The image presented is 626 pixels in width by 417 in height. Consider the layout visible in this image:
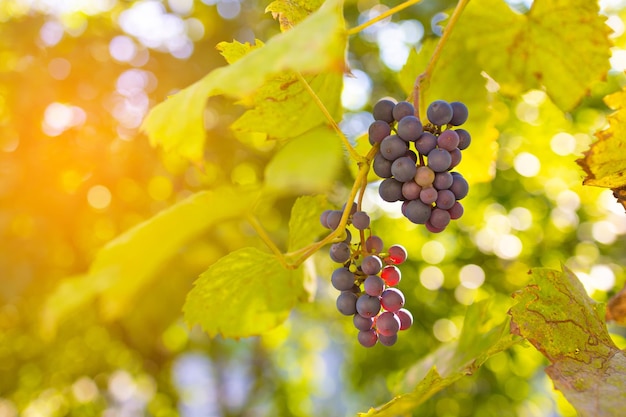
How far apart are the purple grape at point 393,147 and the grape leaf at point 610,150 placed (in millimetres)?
141

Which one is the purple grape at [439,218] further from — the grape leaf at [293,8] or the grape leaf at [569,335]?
the grape leaf at [293,8]

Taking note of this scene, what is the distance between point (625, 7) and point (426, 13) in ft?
1.70

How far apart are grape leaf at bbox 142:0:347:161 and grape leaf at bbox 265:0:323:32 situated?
0.13 m

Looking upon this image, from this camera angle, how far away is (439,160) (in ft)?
1.65

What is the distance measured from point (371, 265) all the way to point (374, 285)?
2 centimetres

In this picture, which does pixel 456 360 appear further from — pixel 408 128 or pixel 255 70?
pixel 255 70

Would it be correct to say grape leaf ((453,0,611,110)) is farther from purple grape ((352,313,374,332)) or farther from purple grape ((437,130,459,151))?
purple grape ((352,313,374,332))

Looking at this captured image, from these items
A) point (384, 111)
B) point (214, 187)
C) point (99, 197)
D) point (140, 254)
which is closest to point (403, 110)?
point (384, 111)

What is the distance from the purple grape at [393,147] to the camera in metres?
0.49

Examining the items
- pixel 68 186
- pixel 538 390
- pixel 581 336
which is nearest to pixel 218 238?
pixel 68 186

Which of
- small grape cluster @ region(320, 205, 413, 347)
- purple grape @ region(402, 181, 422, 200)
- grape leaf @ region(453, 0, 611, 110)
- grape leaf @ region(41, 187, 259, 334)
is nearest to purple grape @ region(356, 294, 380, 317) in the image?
small grape cluster @ region(320, 205, 413, 347)

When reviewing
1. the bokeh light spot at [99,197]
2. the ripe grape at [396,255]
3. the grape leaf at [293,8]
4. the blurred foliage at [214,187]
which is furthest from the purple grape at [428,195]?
the bokeh light spot at [99,197]

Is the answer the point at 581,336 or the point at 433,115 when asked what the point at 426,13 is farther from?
the point at 581,336

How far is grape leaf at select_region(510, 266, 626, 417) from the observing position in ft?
1.45
